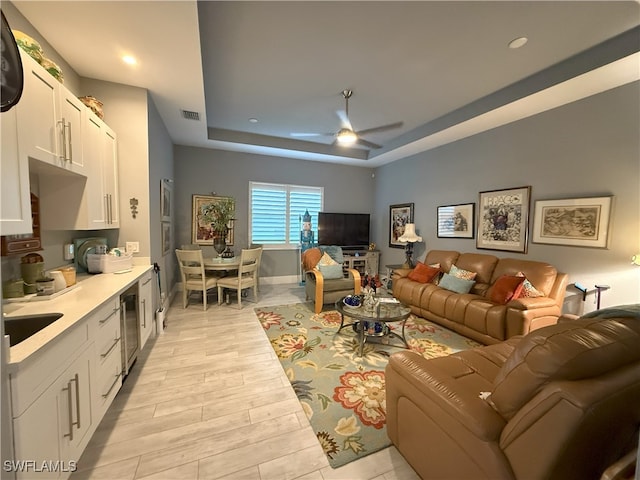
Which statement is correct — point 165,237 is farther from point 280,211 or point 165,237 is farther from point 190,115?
point 280,211

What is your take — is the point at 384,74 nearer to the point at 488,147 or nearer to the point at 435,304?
the point at 488,147

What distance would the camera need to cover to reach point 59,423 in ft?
3.82

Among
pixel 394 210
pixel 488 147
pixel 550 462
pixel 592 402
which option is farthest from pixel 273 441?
pixel 394 210

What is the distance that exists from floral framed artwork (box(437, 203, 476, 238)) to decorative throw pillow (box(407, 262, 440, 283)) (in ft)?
2.77

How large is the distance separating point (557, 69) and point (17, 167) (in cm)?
450

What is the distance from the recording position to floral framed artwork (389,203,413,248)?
17.8 ft

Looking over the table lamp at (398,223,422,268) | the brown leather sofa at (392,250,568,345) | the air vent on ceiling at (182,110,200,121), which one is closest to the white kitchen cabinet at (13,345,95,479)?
the air vent on ceiling at (182,110,200,121)

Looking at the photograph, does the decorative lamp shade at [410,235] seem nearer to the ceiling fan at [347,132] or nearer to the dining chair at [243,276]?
the ceiling fan at [347,132]

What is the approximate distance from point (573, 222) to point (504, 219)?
784 millimetres

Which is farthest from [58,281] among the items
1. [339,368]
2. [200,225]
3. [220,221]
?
[200,225]

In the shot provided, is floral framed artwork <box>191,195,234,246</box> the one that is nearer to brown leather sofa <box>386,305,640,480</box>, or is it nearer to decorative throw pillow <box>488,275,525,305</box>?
decorative throw pillow <box>488,275,525,305</box>

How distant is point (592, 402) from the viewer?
32.4 inches

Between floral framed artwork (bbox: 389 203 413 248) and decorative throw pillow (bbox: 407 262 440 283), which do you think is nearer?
decorative throw pillow (bbox: 407 262 440 283)

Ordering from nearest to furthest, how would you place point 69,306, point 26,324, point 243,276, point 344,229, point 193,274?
point 26,324 → point 69,306 → point 193,274 → point 243,276 → point 344,229
